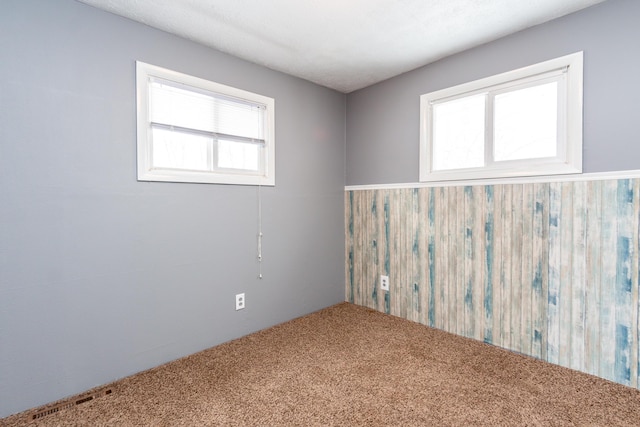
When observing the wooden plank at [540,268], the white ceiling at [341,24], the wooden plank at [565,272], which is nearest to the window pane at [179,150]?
the white ceiling at [341,24]

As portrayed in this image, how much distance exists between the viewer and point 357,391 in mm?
1846

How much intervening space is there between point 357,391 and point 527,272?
1.49 m

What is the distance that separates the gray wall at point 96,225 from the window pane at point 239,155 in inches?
8.1

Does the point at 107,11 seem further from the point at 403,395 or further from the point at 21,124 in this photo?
the point at 403,395

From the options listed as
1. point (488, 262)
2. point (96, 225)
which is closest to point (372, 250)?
point (488, 262)

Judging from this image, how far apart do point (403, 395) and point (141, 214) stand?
2.04 metres

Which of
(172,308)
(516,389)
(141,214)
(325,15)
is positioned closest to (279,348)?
(172,308)

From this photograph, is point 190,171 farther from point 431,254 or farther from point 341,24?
point 431,254

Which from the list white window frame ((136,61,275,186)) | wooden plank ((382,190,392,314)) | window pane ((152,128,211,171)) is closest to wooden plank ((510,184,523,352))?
wooden plank ((382,190,392,314))

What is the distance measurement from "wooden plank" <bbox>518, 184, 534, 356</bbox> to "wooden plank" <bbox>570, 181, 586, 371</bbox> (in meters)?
0.24

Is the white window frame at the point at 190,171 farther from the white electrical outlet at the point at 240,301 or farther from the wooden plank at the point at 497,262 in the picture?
the wooden plank at the point at 497,262

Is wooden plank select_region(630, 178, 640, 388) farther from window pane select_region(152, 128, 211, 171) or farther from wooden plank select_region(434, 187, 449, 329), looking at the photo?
window pane select_region(152, 128, 211, 171)

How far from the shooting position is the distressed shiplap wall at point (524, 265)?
1894 millimetres

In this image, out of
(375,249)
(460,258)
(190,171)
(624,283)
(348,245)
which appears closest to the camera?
(624,283)
